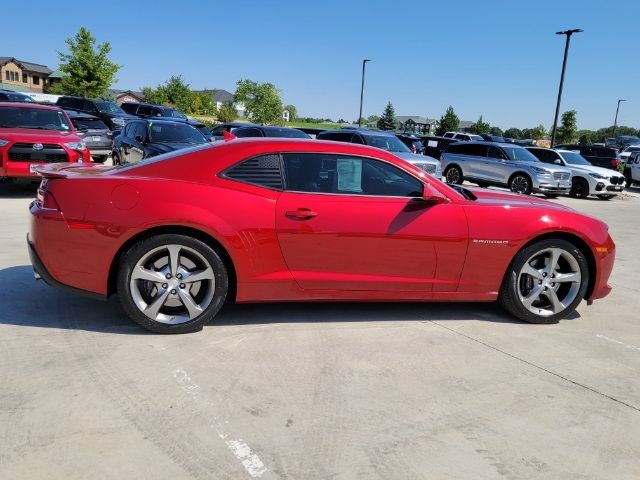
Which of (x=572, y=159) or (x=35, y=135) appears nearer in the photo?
(x=35, y=135)

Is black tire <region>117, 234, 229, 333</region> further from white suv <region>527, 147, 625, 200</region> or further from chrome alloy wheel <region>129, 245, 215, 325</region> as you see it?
white suv <region>527, 147, 625, 200</region>

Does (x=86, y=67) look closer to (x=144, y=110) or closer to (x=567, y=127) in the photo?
(x=144, y=110)

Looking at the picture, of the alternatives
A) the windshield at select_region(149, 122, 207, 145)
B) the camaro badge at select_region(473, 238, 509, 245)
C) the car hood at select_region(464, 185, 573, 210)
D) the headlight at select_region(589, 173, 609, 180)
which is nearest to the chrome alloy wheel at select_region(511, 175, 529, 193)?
the headlight at select_region(589, 173, 609, 180)

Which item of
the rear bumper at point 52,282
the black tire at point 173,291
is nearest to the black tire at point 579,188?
the black tire at point 173,291

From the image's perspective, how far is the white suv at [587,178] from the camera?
1761 cm

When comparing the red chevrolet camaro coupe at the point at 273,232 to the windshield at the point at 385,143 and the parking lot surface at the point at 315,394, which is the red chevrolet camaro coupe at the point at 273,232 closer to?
the parking lot surface at the point at 315,394

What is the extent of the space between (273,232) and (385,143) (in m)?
11.8

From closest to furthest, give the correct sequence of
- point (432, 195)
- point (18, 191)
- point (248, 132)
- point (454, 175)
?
point (432, 195) < point (18, 191) < point (248, 132) < point (454, 175)

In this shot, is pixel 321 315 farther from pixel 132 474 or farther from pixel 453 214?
pixel 132 474

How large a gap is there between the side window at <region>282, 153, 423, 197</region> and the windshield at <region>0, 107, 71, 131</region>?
26.8 ft

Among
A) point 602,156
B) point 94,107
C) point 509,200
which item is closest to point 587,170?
point 602,156

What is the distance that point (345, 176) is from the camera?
13.8 feet

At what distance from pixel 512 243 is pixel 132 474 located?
327 centimetres

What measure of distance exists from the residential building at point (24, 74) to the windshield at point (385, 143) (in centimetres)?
7222
